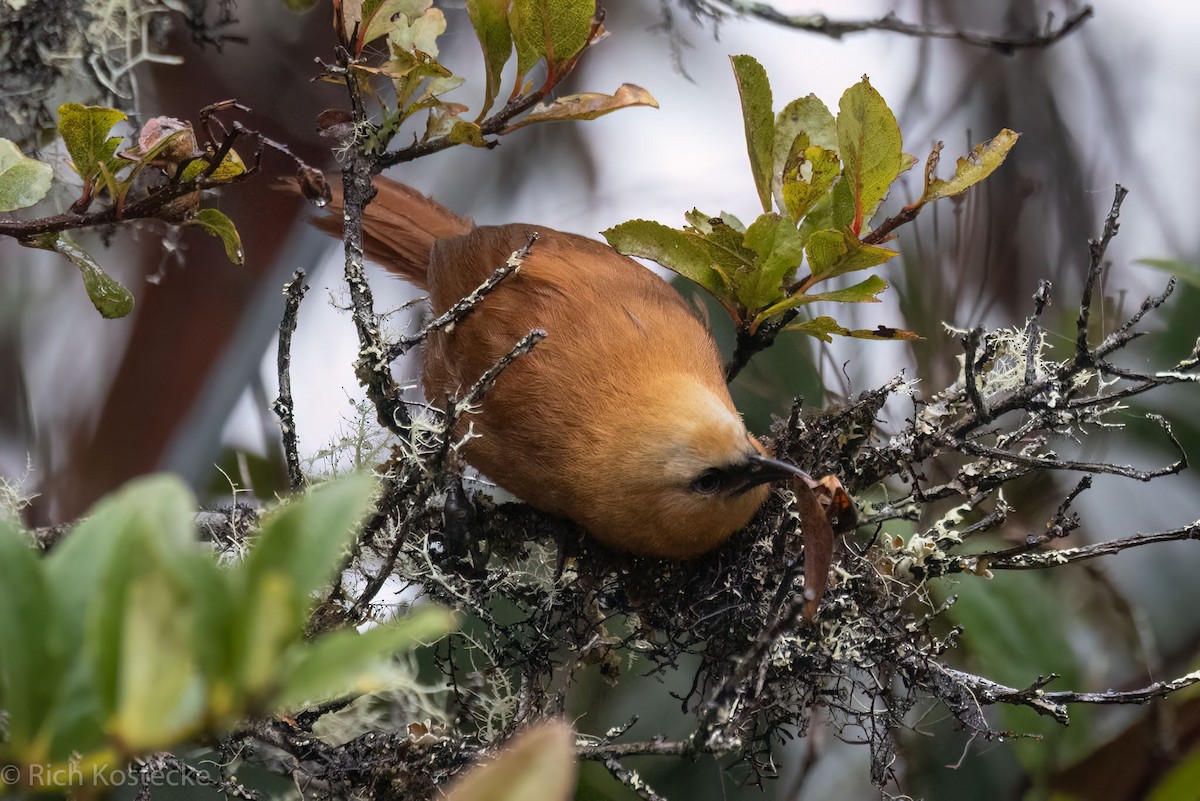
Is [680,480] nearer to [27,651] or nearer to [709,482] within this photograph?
[709,482]

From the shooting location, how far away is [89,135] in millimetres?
703

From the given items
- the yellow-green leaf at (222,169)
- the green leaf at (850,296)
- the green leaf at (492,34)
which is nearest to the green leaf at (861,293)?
the green leaf at (850,296)

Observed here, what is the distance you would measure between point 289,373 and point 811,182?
454mm

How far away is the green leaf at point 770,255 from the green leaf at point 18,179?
0.52 metres

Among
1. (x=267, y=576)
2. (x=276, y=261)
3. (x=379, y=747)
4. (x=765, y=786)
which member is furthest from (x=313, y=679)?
(x=276, y=261)

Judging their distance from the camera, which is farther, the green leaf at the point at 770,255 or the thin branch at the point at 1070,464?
the green leaf at the point at 770,255

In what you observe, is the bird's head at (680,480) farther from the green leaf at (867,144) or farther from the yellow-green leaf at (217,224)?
the yellow-green leaf at (217,224)

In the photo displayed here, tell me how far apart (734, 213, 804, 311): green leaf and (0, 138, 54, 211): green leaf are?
0.52 metres

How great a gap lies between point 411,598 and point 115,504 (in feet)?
2.09

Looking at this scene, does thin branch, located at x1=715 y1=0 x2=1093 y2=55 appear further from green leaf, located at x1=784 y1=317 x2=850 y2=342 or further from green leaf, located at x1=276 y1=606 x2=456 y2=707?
green leaf, located at x1=276 y1=606 x2=456 y2=707

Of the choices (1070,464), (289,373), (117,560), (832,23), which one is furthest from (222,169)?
(832,23)

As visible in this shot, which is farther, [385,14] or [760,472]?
[760,472]

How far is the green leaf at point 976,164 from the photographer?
31.0 inches

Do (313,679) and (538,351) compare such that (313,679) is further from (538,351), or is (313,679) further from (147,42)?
(147,42)
